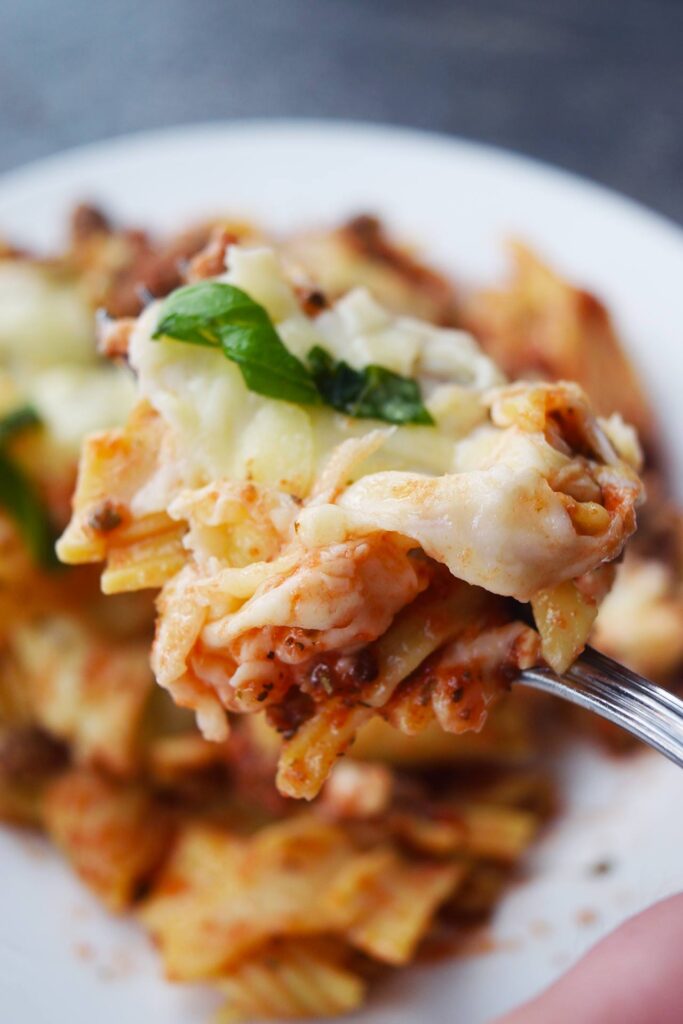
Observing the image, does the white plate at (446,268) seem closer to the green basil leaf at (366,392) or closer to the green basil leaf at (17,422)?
the green basil leaf at (17,422)

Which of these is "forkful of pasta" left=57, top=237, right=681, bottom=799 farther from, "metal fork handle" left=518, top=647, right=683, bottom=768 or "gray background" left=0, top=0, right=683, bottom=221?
"gray background" left=0, top=0, right=683, bottom=221

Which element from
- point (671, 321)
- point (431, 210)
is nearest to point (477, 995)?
point (671, 321)

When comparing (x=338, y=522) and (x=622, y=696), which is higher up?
(x=338, y=522)

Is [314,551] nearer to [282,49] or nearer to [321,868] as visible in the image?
[321,868]

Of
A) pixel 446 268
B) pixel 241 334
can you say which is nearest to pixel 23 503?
pixel 241 334

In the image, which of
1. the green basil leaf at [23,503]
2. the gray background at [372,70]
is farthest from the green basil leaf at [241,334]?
the gray background at [372,70]

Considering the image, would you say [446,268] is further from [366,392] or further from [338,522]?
[338,522]
